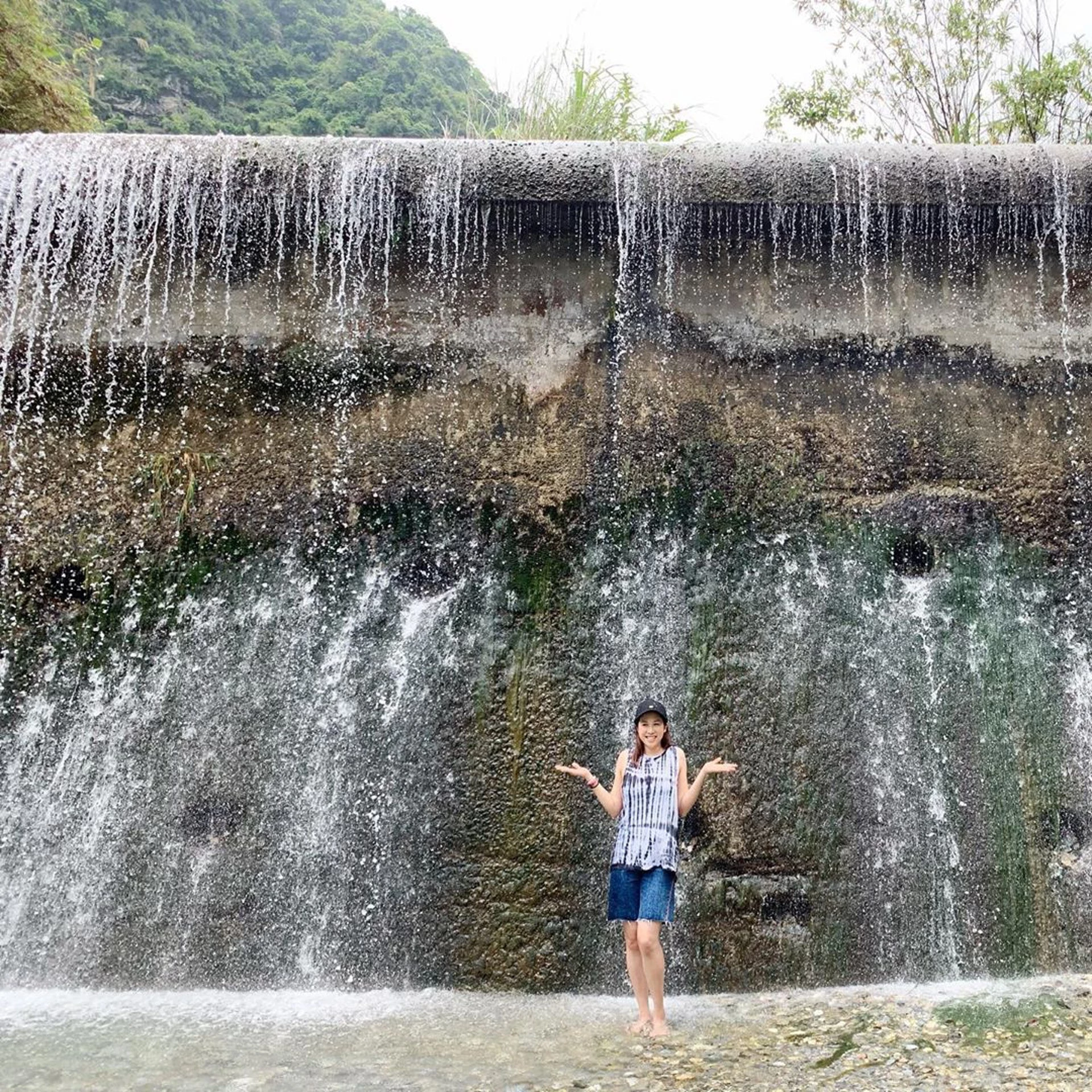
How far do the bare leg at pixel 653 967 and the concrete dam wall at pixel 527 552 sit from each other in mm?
706

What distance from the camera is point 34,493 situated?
4922mm

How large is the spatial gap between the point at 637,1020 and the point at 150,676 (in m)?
2.50

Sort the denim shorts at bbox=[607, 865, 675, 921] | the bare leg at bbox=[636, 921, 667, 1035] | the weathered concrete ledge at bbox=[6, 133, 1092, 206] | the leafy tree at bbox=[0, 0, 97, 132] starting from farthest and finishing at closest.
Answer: the leafy tree at bbox=[0, 0, 97, 132] < the weathered concrete ledge at bbox=[6, 133, 1092, 206] < the denim shorts at bbox=[607, 865, 675, 921] < the bare leg at bbox=[636, 921, 667, 1035]

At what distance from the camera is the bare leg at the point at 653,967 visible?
349 cm

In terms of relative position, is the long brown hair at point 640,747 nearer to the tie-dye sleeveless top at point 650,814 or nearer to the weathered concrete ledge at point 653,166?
the tie-dye sleeveless top at point 650,814

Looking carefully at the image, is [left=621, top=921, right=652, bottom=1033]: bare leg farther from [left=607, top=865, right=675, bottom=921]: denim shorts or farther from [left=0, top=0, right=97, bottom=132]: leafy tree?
[left=0, top=0, right=97, bottom=132]: leafy tree

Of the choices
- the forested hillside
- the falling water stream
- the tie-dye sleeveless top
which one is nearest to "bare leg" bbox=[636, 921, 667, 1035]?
the tie-dye sleeveless top

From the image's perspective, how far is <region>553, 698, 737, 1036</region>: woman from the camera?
11.7ft

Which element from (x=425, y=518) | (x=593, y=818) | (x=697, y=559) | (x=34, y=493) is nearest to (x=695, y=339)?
(x=697, y=559)

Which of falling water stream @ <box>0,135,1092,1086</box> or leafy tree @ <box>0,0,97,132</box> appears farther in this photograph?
leafy tree @ <box>0,0,97,132</box>

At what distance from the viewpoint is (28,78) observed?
20.9ft

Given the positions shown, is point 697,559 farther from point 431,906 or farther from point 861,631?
point 431,906

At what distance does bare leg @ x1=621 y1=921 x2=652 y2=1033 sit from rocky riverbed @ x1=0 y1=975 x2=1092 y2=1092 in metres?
0.11

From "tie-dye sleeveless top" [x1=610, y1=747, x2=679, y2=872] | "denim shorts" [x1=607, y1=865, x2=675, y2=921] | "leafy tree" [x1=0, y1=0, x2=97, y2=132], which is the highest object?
"leafy tree" [x1=0, y1=0, x2=97, y2=132]
